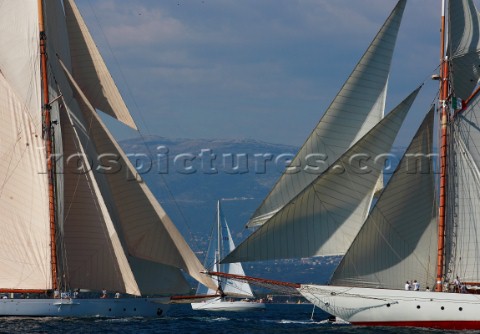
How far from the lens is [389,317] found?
46.8m

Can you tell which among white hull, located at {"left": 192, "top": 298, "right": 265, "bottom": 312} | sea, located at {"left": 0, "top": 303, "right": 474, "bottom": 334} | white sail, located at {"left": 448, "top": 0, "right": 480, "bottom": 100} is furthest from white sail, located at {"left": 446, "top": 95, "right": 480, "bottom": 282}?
white hull, located at {"left": 192, "top": 298, "right": 265, "bottom": 312}

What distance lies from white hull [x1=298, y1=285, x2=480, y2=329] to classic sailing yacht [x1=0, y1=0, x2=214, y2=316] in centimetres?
758

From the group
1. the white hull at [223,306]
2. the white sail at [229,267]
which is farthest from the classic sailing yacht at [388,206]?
the white sail at [229,267]

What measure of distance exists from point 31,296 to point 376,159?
1872 centimetres

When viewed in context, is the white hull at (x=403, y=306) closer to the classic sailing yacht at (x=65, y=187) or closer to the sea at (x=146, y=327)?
the sea at (x=146, y=327)

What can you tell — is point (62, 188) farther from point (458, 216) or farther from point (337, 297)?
point (458, 216)

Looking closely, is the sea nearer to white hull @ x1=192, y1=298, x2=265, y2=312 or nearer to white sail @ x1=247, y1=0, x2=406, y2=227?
white sail @ x1=247, y1=0, x2=406, y2=227

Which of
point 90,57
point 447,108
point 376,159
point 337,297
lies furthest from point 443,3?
point 90,57

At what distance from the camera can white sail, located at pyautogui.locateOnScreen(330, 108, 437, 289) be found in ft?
149

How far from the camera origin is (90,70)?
53.5 meters

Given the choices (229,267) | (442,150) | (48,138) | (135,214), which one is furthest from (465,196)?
(229,267)

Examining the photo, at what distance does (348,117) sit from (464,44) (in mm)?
6453

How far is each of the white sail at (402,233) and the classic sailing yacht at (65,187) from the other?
8.89 metres

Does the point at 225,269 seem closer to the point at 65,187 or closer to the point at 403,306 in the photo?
the point at 65,187
